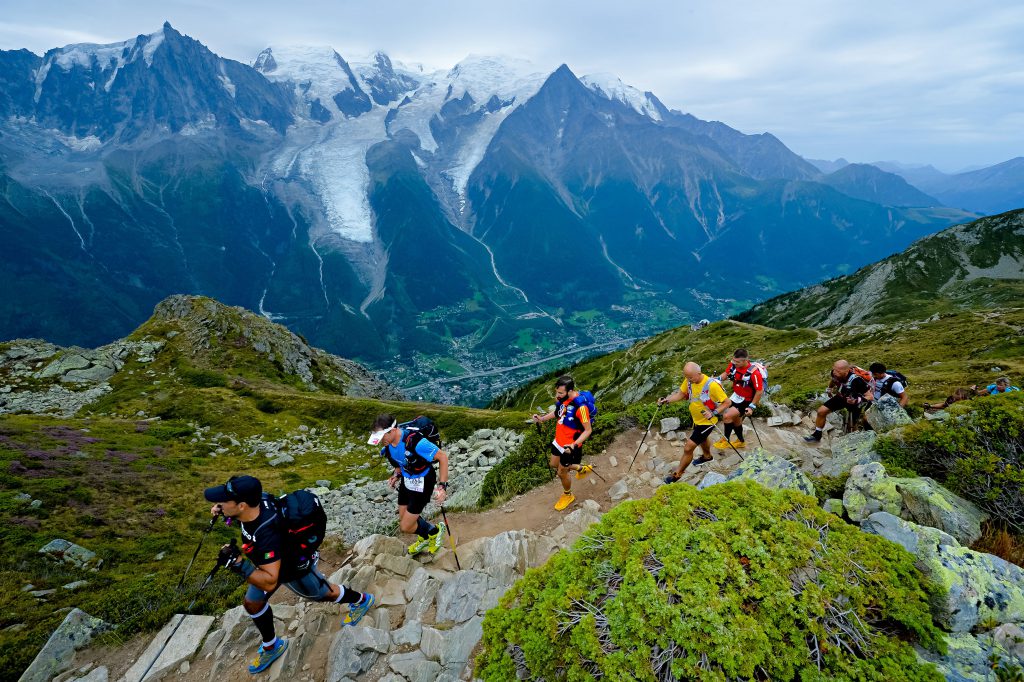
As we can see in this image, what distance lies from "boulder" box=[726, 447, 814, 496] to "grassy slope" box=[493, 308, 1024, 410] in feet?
33.0

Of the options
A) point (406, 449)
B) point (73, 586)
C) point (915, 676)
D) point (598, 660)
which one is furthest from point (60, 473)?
point (915, 676)

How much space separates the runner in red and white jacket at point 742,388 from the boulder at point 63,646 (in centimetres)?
1672

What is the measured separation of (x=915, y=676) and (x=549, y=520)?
9298 mm

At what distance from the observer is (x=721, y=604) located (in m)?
4.91

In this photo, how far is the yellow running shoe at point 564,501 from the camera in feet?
43.5

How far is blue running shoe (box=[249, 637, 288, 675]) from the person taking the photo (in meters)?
8.23

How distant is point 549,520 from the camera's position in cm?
1302

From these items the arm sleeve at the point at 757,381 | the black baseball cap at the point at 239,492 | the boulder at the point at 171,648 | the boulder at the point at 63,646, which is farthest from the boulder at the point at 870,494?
the boulder at the point at 63,646

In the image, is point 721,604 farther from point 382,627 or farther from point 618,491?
point 618,491

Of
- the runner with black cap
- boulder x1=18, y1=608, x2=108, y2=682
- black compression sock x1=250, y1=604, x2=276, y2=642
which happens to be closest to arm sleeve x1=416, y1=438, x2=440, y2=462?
the runner with black cap

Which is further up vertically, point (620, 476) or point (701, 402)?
point (701, 402)

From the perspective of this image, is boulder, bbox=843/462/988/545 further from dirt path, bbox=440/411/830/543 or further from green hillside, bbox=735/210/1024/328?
green hillside, bbox=735/210/1024/328

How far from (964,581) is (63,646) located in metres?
15.6

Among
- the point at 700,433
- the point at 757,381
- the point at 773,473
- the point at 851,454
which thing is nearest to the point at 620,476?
the point at 700,433
